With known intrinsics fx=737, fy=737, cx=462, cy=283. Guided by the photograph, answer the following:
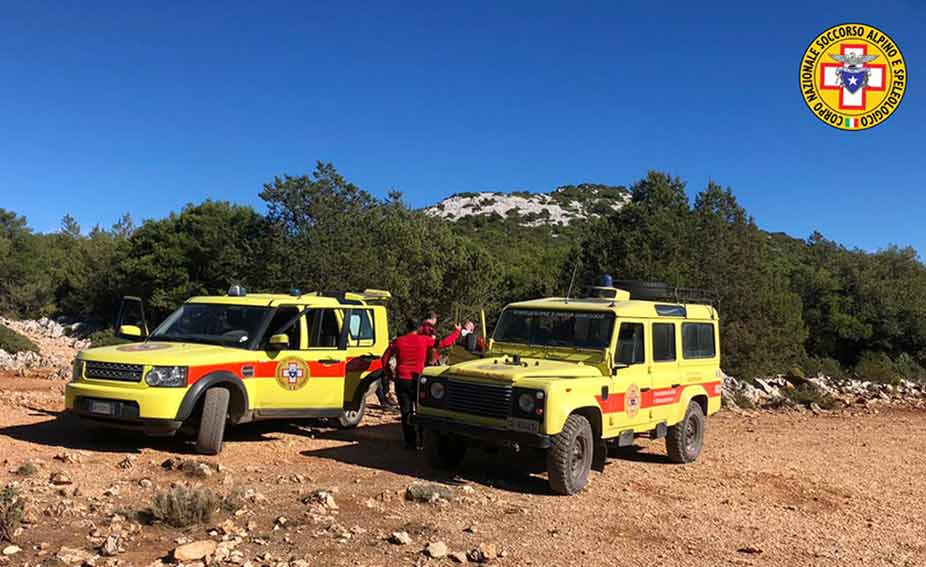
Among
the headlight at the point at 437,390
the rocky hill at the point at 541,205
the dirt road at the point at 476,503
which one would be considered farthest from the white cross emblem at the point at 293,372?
the rocky hill at the point at 541,205

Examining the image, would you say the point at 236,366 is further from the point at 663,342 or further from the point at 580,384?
the point at 663,342

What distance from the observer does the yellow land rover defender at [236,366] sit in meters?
Answer: 8.16

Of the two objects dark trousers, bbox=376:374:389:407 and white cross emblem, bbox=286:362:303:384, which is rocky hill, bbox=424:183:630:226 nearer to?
dark trousers, bbox=376:374:389:407

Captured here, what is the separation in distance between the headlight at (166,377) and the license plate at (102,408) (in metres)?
0.48

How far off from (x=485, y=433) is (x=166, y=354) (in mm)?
3729

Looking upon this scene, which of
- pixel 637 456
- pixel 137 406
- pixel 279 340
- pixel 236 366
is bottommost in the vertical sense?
pixel 637 456

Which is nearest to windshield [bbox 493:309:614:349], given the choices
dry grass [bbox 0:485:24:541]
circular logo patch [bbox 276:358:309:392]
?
circular logo patch [bbox 276:358:309:392]

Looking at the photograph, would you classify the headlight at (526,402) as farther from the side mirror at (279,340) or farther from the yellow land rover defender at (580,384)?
the side mirror at (279,340)

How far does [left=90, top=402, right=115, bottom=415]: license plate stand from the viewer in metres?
8.12

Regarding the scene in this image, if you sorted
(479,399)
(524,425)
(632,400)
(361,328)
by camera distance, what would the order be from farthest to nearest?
(361,328)
(632,400)
(479,399)
(524,425)

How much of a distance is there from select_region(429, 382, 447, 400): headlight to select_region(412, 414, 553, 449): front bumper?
228 millimetres

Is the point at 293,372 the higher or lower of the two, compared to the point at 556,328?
lower

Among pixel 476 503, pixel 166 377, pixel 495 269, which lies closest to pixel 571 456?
pixel 476 503

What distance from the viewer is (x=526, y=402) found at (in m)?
7.45
